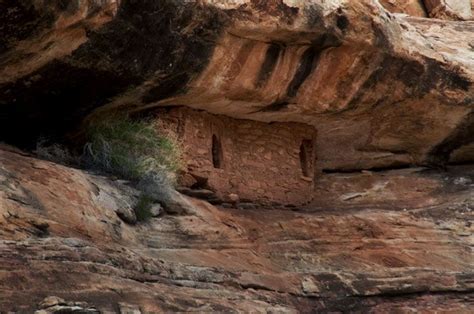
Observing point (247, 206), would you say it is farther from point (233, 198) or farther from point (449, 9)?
point (449, 9)

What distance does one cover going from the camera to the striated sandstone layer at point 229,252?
4.86 m

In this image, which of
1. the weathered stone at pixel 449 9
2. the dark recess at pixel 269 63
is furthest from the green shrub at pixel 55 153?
the weathered stone at pixel 449 9

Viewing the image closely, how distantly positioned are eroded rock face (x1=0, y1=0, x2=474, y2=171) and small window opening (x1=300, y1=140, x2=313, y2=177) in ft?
0.75

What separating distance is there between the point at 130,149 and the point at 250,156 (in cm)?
170

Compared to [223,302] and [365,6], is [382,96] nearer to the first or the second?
[365,6]

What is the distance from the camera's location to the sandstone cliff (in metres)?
5.38

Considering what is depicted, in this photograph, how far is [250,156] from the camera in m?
8.81

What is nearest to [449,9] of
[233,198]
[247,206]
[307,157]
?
[307,157]

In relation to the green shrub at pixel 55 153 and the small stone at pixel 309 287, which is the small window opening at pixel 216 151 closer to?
the green shrub at pixel 55 153

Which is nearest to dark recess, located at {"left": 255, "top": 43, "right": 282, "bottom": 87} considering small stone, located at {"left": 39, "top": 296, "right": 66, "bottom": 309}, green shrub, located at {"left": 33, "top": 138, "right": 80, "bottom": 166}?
green shrub, located at {"left": 33, "top": 138, "right": 80, "bottom": 166}

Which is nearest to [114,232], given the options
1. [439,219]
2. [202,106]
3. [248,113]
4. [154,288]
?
[154,288]

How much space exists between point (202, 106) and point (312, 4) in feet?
4.90

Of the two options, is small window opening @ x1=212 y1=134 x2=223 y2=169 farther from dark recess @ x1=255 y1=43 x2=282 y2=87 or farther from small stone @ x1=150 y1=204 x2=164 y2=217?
small stone @ x1=150 y1=204 x2=164 y2=217

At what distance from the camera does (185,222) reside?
6574mm
